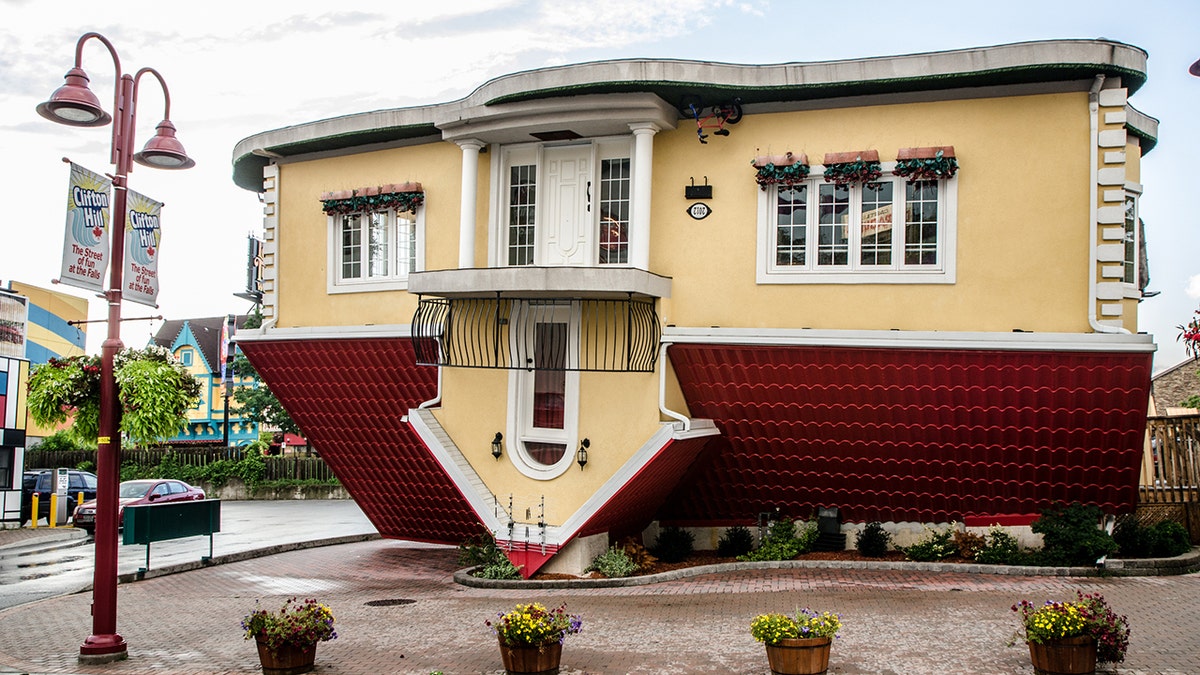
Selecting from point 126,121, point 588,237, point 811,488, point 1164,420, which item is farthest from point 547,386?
point 1164,420

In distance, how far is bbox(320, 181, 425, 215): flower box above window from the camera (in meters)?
16.6

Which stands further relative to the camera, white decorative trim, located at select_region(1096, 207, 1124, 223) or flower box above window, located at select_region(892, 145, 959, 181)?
flower box above window, located at select_region(892, 145, 959, 181)

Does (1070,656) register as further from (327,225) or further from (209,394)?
(209,394)

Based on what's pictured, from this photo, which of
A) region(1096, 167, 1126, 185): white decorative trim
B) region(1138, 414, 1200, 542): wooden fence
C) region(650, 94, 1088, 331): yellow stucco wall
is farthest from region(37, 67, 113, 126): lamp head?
region(1138, 414, 1200, 542): wooden fence

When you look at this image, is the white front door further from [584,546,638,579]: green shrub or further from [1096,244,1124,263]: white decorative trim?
[1096,244,1124,263]: white decorative trim

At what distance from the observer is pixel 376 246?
1720cm

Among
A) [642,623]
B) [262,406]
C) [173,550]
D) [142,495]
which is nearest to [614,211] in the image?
[642,623]

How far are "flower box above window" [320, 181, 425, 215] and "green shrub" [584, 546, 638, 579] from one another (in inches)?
254

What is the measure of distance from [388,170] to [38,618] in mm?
8596

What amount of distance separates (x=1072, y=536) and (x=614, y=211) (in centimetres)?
801

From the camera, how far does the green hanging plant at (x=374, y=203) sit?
16.6m

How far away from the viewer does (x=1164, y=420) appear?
17375mm

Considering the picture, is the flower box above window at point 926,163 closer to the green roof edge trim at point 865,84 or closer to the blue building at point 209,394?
the green roof edge trim at point 865,84

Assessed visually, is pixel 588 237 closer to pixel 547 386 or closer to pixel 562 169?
pixel 562 169
